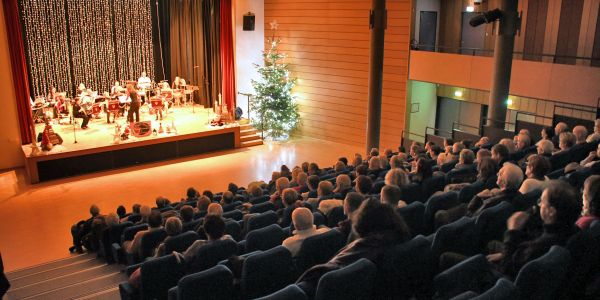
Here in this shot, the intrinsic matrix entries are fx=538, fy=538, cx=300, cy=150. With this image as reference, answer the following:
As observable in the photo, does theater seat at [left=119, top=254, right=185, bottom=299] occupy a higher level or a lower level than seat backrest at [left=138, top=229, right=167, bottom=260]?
higher

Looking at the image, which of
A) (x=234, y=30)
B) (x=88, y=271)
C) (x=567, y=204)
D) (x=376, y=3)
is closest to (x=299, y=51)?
(x=234, y=30)

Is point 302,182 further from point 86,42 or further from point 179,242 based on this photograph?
point 86,42

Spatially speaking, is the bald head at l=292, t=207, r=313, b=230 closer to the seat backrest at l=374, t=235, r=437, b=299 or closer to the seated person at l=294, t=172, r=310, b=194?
the seat backrest at l=374, t=235, r=437, b=299

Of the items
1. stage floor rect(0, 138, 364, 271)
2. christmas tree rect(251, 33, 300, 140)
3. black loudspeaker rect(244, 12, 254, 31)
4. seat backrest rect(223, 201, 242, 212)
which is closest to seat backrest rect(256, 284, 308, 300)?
seat backrest rect(223, 201, 242, 212)

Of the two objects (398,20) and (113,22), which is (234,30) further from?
(398,20)

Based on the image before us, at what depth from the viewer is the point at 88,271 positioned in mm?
7105

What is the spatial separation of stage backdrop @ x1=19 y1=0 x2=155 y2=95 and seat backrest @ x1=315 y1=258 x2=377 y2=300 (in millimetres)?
15006

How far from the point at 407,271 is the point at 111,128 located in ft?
42.4

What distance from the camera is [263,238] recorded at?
4.90 metres

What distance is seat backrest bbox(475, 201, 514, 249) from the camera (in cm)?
426

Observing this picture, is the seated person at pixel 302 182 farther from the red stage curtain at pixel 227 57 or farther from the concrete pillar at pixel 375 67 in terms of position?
the red stage curtain at pixel 227 57

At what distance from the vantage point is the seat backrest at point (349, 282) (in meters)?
3.21

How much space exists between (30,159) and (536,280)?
11.9 metres

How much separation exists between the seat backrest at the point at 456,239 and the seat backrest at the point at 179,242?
102 inches
